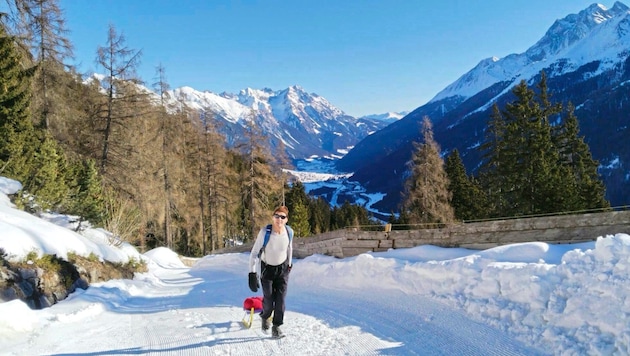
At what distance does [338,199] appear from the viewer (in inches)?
7598

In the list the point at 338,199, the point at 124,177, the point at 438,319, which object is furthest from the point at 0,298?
the point at 338,199

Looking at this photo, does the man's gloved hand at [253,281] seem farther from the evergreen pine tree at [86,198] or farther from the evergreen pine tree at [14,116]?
the evergreen pine tree at [14,116]

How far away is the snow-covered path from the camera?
17.3 feet

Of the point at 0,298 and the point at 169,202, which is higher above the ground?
the point at 169,202

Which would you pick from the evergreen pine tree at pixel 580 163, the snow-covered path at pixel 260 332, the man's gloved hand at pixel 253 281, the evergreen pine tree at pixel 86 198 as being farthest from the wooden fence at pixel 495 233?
the evergreen pine tree at pixel 580 163

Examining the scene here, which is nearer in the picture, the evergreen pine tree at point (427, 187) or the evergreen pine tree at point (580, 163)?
the evergreen pine tree at point (427, 187)

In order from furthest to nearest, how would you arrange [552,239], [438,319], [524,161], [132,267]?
[524,161]
[132,267]
[552,239]
[438,319]

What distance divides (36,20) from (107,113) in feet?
19.7

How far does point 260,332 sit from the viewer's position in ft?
20.3

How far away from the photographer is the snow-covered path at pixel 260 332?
5.28 metres

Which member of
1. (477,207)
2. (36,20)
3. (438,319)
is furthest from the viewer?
(477,207)

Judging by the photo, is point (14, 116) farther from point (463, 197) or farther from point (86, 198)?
point (463, 197)

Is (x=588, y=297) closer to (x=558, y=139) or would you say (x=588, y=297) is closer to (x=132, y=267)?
(x=132, y=267)

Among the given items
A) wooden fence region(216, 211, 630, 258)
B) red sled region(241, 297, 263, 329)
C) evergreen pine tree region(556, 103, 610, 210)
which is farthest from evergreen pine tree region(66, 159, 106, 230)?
evergreen pine tree region(556, 103, 610, 210)
